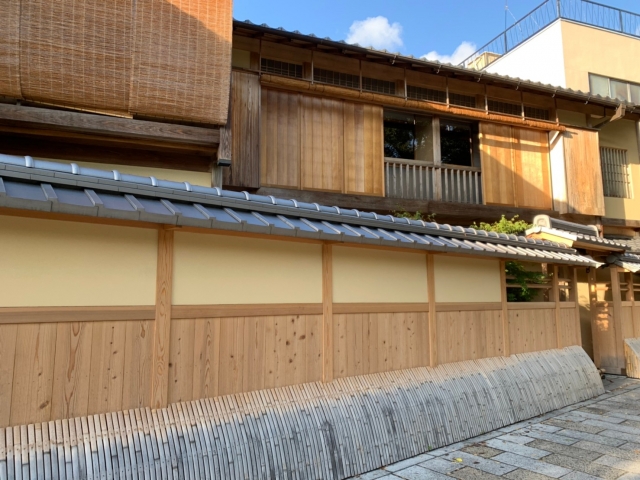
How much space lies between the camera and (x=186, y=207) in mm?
4188

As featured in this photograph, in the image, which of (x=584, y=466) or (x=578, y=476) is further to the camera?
(x=584, y=466)

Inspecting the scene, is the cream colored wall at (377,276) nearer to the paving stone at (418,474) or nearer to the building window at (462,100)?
the paving stone at (418,474)

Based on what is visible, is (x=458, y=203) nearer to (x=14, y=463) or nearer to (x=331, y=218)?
(x=331, y=218)

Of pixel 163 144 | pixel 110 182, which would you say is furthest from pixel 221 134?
pixel 110 182

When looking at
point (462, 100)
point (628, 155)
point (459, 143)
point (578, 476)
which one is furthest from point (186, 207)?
point (628, 155)

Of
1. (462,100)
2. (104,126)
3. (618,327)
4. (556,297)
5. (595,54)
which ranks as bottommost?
(618,327)

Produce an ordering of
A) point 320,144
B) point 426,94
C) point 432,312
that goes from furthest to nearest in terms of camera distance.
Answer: point 426,94 < point 320,144 < point 432,312

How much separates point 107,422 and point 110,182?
205 cm

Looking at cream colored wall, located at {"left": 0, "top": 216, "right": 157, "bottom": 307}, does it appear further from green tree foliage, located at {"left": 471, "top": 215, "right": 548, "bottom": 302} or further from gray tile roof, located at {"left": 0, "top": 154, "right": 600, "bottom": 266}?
green tree foliage, located at {"left": 471, "top": 215, "right": 548, "bottom": 302}

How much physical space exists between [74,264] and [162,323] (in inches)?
36.8

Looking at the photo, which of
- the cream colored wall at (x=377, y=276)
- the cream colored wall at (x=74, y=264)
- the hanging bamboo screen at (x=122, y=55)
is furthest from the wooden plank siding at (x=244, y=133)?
the cream colored wall at (x=74, y=264)

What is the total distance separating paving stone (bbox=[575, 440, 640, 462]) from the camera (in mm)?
5480

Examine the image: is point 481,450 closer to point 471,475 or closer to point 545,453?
point 545,453

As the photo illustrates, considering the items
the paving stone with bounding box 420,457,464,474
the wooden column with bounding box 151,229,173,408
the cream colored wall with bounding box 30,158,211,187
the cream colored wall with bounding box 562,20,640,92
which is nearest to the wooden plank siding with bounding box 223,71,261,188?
the cream colored wall with bounding box 30,158,211,187
